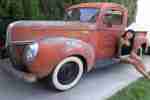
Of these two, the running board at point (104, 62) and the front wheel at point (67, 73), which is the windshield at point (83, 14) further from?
the front wheel at point (67, 73)

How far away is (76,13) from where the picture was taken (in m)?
4.63

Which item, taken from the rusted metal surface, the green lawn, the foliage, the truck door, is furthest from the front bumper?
the foliage

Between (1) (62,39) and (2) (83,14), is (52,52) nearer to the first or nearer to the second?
(1) (62,39)

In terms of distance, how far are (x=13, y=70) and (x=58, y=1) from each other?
140 inches

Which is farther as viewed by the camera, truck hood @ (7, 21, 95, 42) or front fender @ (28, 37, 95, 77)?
truck hood @ (7, 21, 95, 42)

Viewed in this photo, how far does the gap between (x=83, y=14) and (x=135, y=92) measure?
6.16 feet

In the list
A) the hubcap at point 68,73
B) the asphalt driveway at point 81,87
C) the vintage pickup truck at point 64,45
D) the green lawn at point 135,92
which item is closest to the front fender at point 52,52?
the vintage pickup truck at point 64,45

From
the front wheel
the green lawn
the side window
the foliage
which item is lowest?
the green lawn

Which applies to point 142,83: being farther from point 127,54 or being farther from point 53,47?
point 53,47

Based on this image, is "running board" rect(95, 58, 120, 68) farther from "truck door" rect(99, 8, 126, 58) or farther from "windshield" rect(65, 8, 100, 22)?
"windshield" rect(65, 8, 100, 22)

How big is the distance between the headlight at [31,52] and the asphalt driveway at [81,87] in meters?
0.69

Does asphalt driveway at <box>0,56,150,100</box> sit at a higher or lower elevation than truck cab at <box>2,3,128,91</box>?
lower

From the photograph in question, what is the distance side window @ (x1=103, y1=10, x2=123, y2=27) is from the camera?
4.39m

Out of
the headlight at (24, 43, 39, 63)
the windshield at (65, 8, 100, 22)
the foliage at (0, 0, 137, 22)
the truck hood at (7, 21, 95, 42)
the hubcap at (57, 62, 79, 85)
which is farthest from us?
the foliage at (0, 0, 137, 22)
